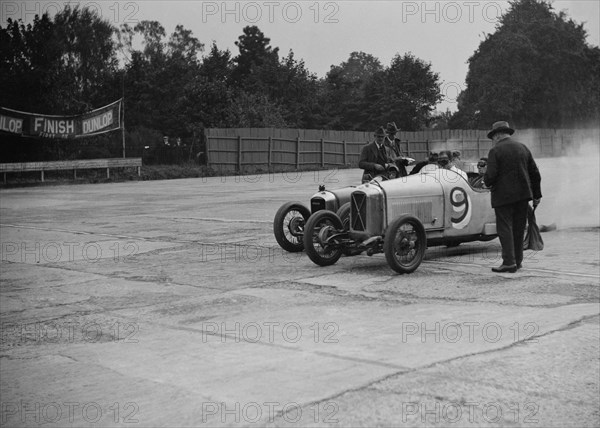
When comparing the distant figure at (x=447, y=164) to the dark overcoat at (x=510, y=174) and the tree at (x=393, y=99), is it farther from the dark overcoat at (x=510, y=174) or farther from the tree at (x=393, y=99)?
the tree at (x=393, y=99)

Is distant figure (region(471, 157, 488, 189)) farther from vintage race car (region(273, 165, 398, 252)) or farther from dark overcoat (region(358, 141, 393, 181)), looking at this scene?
dark overcoat (region(358, 141, 393, 181))

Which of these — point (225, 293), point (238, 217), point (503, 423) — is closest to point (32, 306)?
point (225, 293)

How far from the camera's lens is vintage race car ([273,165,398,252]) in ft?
39.2

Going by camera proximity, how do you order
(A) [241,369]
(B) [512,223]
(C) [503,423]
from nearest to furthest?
1. (C) [503,423]
2. (A) [241,369]
3. (B) [512,223]

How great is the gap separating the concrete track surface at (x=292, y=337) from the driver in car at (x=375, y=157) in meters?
1.59

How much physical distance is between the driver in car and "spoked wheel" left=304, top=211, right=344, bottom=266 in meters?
1.89

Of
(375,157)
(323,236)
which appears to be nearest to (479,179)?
(375,157)

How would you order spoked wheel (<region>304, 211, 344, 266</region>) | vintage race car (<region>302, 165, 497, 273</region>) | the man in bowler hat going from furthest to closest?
1. spoked wheel (<region>304, 211, 344, 266</region>)
2. vintage race car (<region>302, 165, 497, 273</region>)
3. the man in bowler hat

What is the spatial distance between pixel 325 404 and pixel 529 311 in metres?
3.42

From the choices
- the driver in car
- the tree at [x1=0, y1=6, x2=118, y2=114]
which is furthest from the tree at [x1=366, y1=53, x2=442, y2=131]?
the driver in car

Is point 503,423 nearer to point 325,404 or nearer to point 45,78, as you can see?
point 325,404

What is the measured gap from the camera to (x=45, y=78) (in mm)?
38781

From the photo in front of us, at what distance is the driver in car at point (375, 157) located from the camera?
1298 centimetres

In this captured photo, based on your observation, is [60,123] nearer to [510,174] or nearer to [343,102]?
[510,174]
